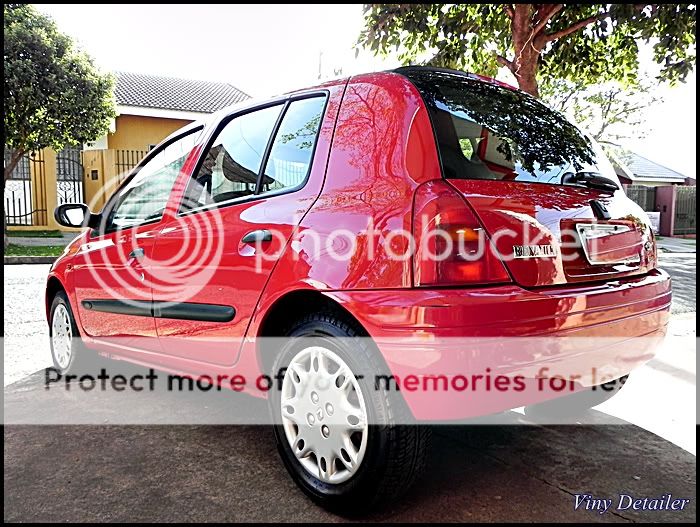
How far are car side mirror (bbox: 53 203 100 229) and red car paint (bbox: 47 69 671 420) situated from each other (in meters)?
1.38

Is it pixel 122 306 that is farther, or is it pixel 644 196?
pixel 644 196

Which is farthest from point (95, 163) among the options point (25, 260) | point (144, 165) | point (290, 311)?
point (290, 311)

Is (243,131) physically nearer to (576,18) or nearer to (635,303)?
(635,303)

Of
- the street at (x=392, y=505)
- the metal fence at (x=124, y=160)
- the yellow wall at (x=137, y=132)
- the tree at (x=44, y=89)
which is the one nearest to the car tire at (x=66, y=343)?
the street at (x=392, y=505)

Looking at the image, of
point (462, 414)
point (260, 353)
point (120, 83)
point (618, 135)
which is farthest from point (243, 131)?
point (618, 135)

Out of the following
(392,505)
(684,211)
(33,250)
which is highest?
(684,211)

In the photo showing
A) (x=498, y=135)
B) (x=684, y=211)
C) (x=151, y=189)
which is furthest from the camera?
(x=684, y=211)

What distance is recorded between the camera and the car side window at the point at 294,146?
260cm

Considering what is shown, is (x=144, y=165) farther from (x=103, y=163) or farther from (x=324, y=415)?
(x=103, y=163)

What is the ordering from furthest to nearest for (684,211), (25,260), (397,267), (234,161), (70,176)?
1. (684,211)
2. (70,176)
3. (25,260)
4. (234,161)
5. (397,267)

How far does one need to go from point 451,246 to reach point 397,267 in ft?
0.67

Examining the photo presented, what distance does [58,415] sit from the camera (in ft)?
11.2

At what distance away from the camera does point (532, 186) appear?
2.32m

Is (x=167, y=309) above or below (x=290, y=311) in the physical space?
below
